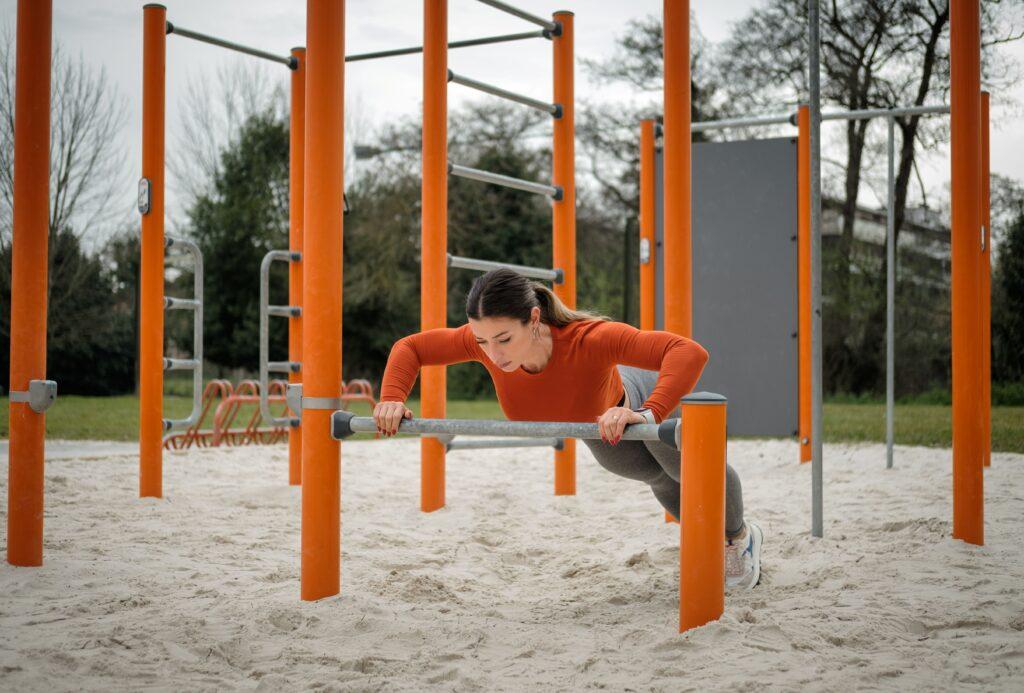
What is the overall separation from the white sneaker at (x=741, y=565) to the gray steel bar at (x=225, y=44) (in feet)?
11.7

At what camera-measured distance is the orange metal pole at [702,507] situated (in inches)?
83.8

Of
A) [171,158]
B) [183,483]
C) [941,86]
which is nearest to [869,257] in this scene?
[941,86]

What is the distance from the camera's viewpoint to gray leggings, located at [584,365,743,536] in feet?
8.38

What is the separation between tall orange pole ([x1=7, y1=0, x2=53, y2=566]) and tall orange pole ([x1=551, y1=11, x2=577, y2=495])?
235cm

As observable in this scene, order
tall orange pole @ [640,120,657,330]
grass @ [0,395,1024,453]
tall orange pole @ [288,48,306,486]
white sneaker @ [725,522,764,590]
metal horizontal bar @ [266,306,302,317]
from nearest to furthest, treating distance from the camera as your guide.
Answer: white sneaker @ [725,522,764,590] → metal horizontal bar @ [266,306,302,317] → tall orange pole @ [288,48,306,486] → tall orange pole @ [640,120,657,330] → grass @ [0,395,1024,453]

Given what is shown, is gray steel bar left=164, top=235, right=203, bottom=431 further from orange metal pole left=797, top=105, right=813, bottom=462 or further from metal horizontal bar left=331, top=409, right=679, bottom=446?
orange metal pole left=797, top=105, right=813, bottom=462

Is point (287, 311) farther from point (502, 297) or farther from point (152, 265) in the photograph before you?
point (502, 297)

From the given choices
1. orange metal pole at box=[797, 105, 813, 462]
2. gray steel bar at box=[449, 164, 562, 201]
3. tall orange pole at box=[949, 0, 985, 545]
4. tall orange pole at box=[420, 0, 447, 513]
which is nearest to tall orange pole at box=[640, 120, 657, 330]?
gray steel bar at box=[449, 164, 562, 201]

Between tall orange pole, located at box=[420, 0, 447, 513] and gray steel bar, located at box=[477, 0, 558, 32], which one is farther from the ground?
gray steel bar, located at box=[477, 0, 558, 32]

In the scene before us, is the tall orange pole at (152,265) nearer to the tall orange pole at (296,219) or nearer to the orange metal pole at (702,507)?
the tall orange pole at (296,219)

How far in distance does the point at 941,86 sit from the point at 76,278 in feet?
32.5

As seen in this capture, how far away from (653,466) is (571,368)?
1.46ft

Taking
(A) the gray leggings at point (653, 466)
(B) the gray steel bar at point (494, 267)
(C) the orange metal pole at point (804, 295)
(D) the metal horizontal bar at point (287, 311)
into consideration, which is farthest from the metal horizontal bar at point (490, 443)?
(C) the orange metal pole at point (804, 295)

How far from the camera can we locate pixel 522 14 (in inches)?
177
